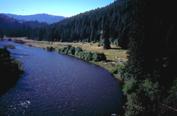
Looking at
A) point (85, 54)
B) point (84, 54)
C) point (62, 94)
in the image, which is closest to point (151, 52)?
point (62, 94)

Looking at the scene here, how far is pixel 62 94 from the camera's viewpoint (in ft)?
259

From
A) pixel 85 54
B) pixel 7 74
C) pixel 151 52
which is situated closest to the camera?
pixel 151 52

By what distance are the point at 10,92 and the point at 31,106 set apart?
41.3 ft

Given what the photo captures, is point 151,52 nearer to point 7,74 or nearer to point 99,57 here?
point 7,74

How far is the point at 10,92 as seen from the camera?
77000 mm

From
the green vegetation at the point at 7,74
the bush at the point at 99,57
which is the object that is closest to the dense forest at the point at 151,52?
the green vegetation at the point at 7,74

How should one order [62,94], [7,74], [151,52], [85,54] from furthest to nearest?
[85,54], [7,74], [62,94], [151,52]

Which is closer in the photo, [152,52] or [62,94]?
[152,52]

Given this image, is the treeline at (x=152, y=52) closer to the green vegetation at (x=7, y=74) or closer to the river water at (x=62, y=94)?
the river water at (x=62, y=94)

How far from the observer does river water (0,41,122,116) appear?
6438 centimetres

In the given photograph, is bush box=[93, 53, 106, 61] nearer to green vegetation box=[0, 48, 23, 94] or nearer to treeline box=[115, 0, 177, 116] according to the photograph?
green vegetation box=[0, 48, 23, 94]

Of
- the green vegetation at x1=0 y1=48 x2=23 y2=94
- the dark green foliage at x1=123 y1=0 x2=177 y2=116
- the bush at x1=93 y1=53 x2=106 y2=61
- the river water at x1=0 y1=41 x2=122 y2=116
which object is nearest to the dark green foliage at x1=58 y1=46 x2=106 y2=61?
the bush at x1=93 y1=53 x2=106 y2=61

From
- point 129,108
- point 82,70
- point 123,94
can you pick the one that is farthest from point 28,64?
point 129,108

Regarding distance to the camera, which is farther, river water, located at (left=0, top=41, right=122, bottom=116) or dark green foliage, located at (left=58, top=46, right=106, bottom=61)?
dark green foliage, located at (left=58, top=46, right=106, bottom=61)
